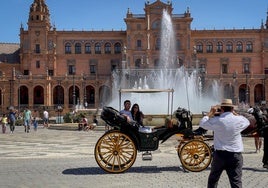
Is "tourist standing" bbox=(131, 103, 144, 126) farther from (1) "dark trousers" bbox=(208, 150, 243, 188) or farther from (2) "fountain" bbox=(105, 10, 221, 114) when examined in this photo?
(2) "fountain" bbox=(105, 10, 221, 114)

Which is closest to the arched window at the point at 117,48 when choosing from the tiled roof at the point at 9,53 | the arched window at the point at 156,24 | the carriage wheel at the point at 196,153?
the arched window at the point at 156,24

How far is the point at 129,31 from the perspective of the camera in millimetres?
73375

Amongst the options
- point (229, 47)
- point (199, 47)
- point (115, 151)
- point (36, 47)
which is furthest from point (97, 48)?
point (115, 151)

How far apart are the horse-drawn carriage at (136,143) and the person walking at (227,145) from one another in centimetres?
338

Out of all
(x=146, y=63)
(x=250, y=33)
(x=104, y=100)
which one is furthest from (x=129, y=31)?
(x=250, y=33)

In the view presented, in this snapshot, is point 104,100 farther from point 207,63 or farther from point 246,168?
point 246,168

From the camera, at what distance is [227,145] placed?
6.93 m

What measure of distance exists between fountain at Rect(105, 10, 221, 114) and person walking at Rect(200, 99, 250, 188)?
2640cm

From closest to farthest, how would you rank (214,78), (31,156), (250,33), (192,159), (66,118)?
(192,159) < (31,156) < (66,118) < (214,78) < (250,33)

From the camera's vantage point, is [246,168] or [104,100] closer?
[246,168]

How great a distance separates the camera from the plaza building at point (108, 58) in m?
69.6

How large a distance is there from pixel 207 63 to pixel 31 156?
214 feet

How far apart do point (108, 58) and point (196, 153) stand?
66.7 m

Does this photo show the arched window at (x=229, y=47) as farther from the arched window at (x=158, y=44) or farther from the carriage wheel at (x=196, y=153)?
the carriage wheel at (x=196, y=153)
